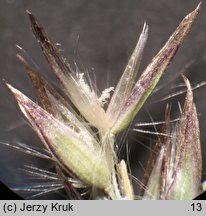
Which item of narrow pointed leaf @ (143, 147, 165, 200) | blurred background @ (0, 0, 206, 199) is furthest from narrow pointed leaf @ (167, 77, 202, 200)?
blurred background @ (0, 0, 206, 199)

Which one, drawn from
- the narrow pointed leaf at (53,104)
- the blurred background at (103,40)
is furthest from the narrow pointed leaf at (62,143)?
the blurred background at (103,40)

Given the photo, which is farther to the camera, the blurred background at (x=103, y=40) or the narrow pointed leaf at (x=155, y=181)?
the blurred background at (x=103, y=40)

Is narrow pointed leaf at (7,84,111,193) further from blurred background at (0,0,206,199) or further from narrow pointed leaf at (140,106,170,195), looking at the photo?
blurred background at (0,0,206,199)

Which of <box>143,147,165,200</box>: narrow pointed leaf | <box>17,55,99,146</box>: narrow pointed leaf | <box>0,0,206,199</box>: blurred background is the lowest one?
<box>143,147,165,200</box>: narrow pointed leaf

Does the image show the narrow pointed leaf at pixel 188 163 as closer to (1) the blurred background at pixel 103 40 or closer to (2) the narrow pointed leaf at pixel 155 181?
(2) the narrow pointed leaf at pixel 155 181

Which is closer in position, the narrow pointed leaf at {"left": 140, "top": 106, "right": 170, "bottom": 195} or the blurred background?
the narrow pointed leaf at {"left": 140, "top": 106, "right": 170, "bottom": 195}

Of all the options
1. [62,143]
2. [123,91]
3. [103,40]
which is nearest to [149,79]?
[123,91]

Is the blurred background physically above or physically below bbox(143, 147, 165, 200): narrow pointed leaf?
above
